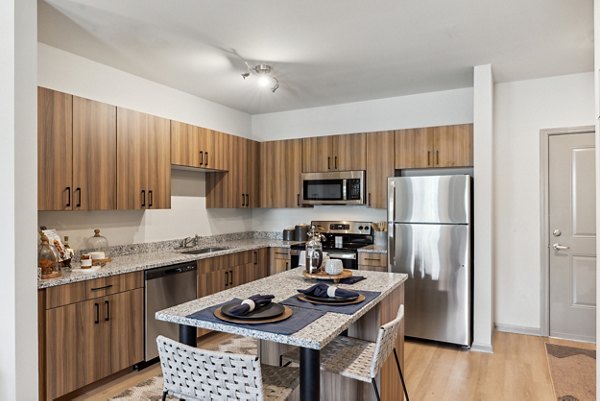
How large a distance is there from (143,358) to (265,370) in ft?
5.84

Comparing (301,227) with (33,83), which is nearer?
(33,83)

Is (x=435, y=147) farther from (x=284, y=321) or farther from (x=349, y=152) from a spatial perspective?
(x=284, y=321)

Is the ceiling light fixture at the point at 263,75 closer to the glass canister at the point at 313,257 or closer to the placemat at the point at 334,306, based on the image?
the glass canister at the point at 313,257

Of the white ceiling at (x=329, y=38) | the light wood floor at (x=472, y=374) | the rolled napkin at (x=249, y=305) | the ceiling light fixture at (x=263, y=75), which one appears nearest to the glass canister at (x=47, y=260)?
the light wood floor at (x=472, y=374)

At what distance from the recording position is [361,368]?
1.90 m

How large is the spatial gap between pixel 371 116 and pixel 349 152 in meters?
0.57

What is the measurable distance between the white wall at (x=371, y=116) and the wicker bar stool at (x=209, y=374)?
Answer: 12.0ft

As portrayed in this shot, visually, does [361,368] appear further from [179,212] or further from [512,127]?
[512,127]

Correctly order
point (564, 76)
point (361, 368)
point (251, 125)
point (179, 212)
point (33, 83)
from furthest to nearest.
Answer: point (251, 125) → point (179, 212) → point (564, 76) → point (33, 83) → point (361, 368)

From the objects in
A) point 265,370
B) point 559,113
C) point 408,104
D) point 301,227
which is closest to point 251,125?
point 301,227

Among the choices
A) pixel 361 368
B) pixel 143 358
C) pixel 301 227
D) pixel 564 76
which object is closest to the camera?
pixel 361 368

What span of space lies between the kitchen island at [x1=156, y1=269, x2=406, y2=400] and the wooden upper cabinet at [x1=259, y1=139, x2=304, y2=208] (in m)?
2.24

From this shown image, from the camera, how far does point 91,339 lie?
111 inches

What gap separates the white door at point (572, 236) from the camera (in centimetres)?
385
